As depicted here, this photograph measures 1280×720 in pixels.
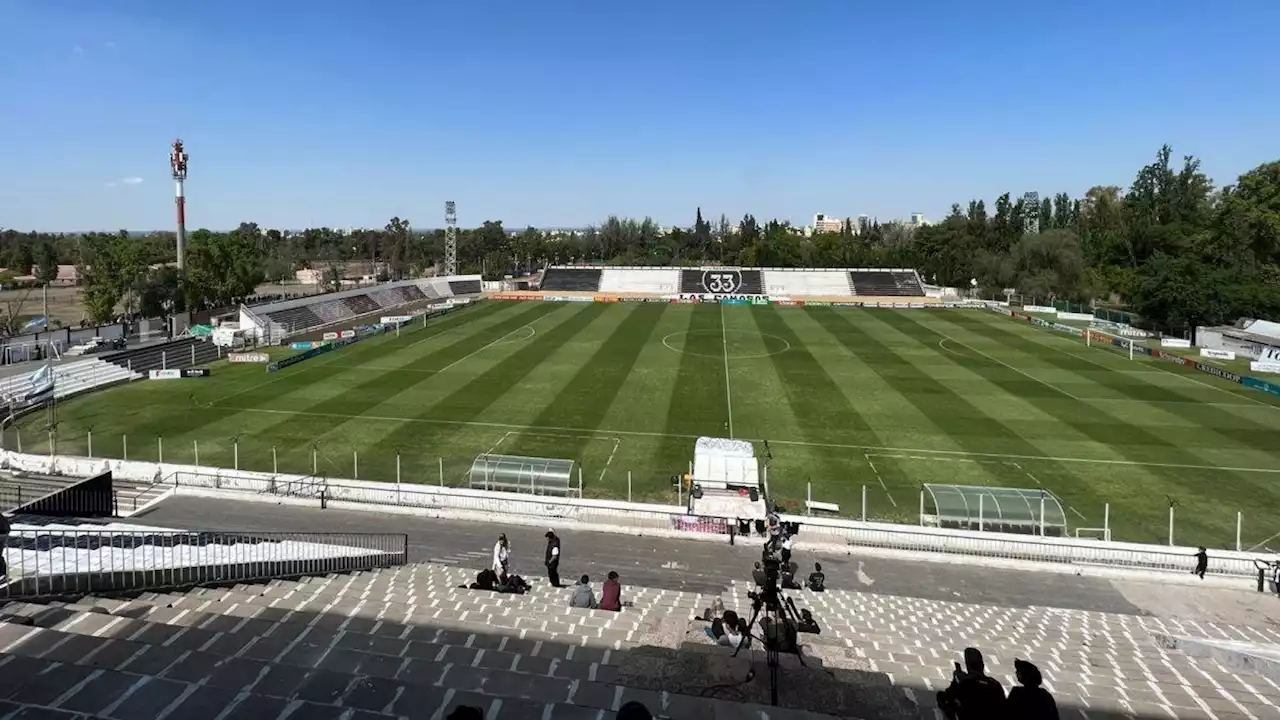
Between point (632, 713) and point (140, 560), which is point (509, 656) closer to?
point (632, 713)

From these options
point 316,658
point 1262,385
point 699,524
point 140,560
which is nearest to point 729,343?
point 1262,385

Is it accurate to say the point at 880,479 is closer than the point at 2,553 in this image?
No

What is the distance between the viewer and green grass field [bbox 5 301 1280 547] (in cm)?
2266

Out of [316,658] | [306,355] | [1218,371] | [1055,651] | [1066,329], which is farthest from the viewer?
→ [1066,329]

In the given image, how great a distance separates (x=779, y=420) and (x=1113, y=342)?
3111 centimetres

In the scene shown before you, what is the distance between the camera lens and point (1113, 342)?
47.7m

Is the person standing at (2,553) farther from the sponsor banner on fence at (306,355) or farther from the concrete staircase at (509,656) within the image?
the sponsor banner on fence at (306,355)

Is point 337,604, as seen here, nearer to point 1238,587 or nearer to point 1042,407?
point 1238,587

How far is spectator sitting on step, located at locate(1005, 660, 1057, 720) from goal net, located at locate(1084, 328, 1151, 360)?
45101mm

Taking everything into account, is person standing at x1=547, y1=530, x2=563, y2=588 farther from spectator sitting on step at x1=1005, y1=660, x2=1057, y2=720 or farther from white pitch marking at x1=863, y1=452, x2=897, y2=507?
white pitch marking at x1=863, y1=452, x2=897, y2=507

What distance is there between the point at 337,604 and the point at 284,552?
2722 millimetres

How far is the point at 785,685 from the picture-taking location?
788cm

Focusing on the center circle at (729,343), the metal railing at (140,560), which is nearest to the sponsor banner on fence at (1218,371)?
the center circle at (729,343)

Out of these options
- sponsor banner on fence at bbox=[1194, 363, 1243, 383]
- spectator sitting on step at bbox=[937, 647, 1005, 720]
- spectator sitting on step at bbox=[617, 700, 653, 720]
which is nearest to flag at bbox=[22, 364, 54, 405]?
spectator sitting on step at bbox=[617, 700, 653, 720]
